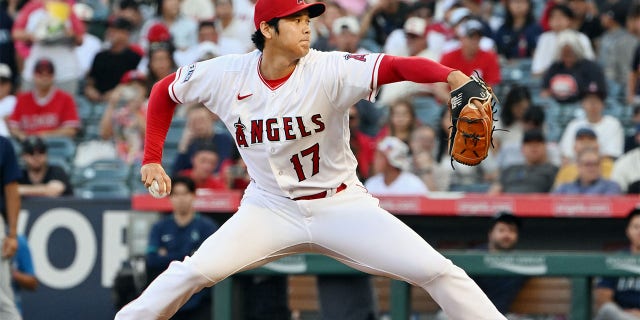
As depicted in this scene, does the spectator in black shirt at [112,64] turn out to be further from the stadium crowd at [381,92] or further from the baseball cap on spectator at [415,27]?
the baseball cap on spectator at [415,27]

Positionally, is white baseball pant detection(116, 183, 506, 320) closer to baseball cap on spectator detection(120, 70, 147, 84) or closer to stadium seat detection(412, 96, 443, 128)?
stadium seat detection(412, 96, 443, 128)

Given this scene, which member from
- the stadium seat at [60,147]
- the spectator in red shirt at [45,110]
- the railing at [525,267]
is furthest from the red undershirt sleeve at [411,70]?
the spectator in red shirt at [45,110]

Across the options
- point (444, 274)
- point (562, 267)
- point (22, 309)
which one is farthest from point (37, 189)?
point (444, 274)

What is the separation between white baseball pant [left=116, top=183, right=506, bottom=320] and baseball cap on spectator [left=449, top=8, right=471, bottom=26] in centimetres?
616

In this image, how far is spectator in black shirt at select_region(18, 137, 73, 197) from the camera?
9.45m

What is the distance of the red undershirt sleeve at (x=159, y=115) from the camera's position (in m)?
5.39

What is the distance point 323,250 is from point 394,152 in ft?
11.4

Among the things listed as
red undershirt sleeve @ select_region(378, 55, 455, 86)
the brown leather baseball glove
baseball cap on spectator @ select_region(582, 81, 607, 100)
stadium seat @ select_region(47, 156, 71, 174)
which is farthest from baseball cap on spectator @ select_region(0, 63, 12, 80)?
the brown leather baseball glove

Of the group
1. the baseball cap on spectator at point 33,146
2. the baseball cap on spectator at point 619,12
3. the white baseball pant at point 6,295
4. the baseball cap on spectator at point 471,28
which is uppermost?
the baseball cap on spectator at point 619,12

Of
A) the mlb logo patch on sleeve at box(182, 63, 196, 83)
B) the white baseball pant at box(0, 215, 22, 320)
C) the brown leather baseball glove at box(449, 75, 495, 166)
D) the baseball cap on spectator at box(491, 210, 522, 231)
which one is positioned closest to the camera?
the brown leather baseball glove at box(449, 75, 495, 166)

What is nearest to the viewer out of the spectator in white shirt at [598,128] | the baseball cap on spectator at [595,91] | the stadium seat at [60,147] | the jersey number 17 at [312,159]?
the jersey number 17 at [312,159]

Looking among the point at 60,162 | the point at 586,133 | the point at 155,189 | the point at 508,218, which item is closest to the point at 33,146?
the point at 60,162

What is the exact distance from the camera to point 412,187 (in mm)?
8758

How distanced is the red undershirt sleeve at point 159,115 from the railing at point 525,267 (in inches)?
69.9
